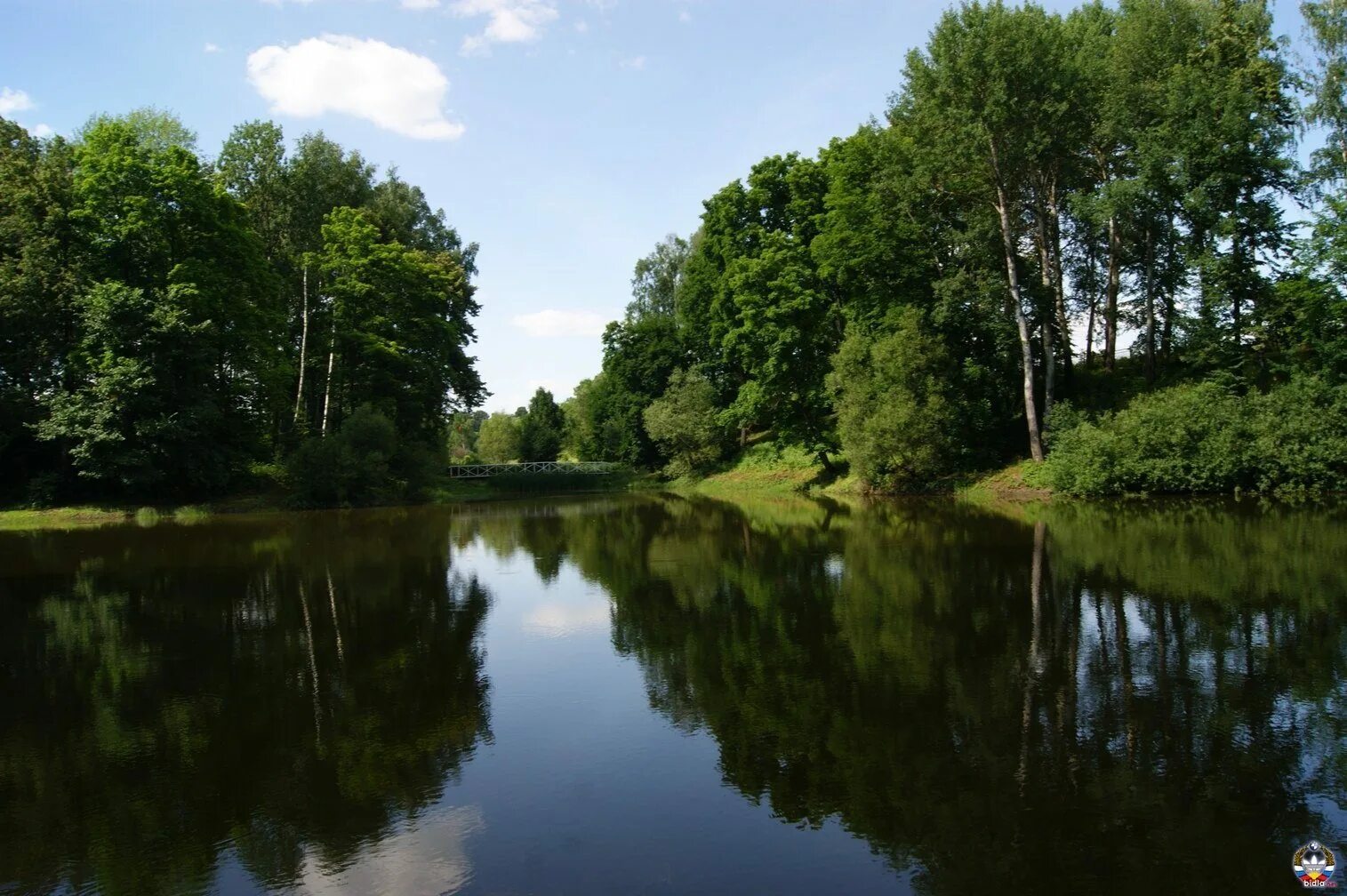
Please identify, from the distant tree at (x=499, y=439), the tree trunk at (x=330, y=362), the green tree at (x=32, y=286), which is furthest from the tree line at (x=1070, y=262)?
the distant tree at (x=499, y=439)

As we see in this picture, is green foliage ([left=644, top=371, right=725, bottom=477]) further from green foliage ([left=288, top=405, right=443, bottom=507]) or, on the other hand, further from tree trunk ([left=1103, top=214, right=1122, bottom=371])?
tree trunk ([left=1103, top=214, right=1122, bottom=371])

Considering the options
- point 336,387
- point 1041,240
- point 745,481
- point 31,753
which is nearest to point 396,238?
point 336,387

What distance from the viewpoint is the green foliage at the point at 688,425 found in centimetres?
5059

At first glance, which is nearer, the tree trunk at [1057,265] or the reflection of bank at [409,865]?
the reflection of bank at [409,865]

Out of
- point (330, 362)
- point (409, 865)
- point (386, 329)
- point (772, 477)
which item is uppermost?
point (386, 329)

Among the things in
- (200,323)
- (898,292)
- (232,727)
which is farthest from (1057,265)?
(200,323)

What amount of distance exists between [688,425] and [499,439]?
40731mm

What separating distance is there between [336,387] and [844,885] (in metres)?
44.7

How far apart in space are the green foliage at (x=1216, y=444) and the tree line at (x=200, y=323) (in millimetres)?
29624

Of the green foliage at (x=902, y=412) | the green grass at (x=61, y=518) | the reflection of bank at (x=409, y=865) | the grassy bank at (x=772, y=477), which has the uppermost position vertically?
the green foliage at (x=902, y=412)

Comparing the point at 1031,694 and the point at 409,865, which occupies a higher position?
the point at 1031,694

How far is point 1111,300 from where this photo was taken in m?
34.1

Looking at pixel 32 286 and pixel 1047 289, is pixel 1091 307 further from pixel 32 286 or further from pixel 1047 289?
pixel 32 286

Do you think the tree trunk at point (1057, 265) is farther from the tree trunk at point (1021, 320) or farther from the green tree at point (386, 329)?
the green tree at point (386, 329)
